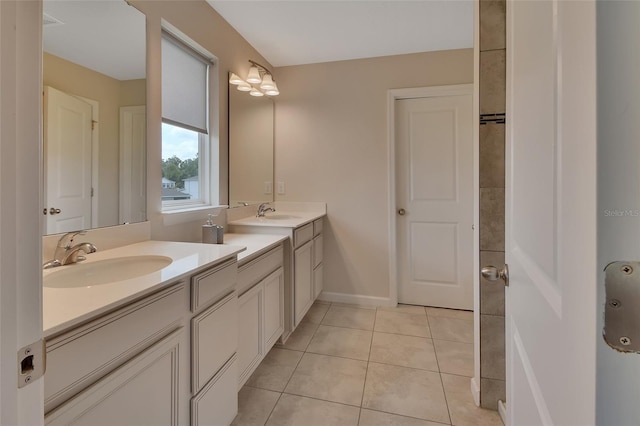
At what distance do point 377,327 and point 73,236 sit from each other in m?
2.09

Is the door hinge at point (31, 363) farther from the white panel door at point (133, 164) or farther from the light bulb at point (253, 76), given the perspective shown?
the light bulb at point (253, 76)

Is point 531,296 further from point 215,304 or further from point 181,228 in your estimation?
point 181,228

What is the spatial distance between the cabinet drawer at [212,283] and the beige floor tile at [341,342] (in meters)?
1.08

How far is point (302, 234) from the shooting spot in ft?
7.34

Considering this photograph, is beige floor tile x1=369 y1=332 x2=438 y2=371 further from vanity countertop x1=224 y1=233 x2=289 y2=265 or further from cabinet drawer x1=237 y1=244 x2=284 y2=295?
vanity countertop x1=224 y1=233 x2=289 y2=265

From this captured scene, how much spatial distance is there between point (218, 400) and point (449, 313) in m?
2.18

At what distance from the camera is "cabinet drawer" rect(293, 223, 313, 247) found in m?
2.08

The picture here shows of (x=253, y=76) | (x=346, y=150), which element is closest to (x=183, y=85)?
(x=253, y=76)

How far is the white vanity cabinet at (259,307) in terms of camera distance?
1475mm

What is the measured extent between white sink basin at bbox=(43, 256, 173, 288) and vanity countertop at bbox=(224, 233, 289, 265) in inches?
14.8

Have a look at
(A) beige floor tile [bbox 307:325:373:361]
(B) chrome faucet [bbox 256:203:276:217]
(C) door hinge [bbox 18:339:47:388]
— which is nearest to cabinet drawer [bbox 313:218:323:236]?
(B) chrome faucet [bbox 256:203:276:217]

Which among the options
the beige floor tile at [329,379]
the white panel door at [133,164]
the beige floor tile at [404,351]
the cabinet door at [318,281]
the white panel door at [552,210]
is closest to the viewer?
the white panel door at [552,210]

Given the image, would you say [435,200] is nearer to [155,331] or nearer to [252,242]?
[252,242]

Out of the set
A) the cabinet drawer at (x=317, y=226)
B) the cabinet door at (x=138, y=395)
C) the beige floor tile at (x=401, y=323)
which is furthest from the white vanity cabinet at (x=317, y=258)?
the cabinet door at (x=138, y=395)
